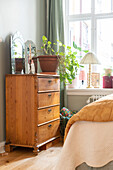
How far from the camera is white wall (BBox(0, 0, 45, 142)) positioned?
10.6 feet

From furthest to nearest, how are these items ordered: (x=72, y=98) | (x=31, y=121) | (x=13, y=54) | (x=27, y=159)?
(x=72, y=98)
(x=13, y=54)
(x=31, y=121)
(x=27, y=159)

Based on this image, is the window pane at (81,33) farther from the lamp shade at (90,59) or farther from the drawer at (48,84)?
the drawer at (48,84)

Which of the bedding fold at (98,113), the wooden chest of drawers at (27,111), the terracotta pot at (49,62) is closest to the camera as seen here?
the bedding fold at (98,113)

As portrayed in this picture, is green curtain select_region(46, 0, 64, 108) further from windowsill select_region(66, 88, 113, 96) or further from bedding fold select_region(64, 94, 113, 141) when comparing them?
bedding fold select_region(64, 94, 113, 141)

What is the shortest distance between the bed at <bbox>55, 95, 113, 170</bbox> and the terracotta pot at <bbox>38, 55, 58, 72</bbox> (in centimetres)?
180

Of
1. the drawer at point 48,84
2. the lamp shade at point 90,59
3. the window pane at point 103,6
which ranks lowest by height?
the drawer at point 48,84

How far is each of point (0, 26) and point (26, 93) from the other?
33.1 inches

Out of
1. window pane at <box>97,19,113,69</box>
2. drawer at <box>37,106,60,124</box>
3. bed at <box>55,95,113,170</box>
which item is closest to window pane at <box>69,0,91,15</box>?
window pane at <box>97,19,113,69</box>

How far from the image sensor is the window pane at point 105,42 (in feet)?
14.2

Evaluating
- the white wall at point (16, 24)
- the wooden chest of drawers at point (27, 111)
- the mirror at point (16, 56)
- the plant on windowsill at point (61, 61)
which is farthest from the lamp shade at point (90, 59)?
the mirror at point (16, 56)

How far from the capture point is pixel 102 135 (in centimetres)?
180

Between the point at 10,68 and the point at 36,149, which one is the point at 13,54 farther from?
the point at 36,149

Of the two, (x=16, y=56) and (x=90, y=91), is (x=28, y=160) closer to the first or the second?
(x=16, y=56)

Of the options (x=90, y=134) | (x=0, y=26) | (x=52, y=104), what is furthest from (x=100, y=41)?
(x=90, y=134)
